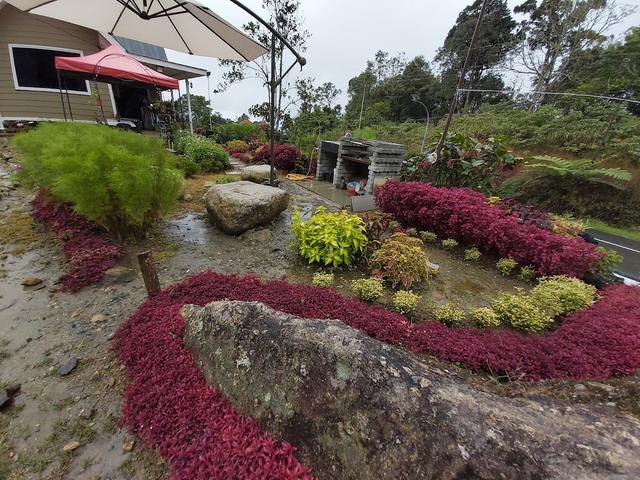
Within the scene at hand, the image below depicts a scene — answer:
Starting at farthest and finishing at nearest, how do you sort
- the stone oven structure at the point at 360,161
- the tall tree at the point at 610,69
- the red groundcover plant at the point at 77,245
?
the tall tree at the point at 610,69 → the stone oven structure at the point at 360,161 → the red groundcover plant at the point at 77,245

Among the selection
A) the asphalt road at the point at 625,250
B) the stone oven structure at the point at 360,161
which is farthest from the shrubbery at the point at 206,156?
the asphalt road at the point at 625,250

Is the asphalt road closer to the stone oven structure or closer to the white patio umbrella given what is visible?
the stone oven structure

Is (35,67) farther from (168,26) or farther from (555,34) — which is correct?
(555,34)

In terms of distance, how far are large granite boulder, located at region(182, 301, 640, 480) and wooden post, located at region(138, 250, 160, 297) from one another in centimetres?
136

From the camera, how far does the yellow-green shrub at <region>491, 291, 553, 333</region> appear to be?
117 inches

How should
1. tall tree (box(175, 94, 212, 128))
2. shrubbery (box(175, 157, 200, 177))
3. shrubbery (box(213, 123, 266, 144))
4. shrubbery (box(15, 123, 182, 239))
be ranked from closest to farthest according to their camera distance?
shrubbery (box(15, 123, 182, 239)) → shrubbery (box(175, 157, 200, 177)) → shrubbery (box(213, 123, 266, 144)) → tall tree (box(175, 94, 212, 128))

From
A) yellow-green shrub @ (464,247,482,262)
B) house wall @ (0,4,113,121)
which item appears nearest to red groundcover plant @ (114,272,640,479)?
yellow-green shrub @ (464,247,482,262)

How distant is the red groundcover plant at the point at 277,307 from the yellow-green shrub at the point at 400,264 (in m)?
0.63

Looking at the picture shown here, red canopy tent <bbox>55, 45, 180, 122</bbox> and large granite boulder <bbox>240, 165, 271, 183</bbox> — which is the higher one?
red canopy tent <bbox>55, 45, 180, 122</bbox>

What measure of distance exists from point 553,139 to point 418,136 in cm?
635

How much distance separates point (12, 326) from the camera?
2709 mm

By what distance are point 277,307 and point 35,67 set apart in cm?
1311

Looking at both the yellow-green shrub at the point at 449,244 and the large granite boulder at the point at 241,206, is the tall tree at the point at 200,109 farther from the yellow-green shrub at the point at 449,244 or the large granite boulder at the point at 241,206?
the yellow-green shrub at the point at 449,244

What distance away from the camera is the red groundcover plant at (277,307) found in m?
1.57
